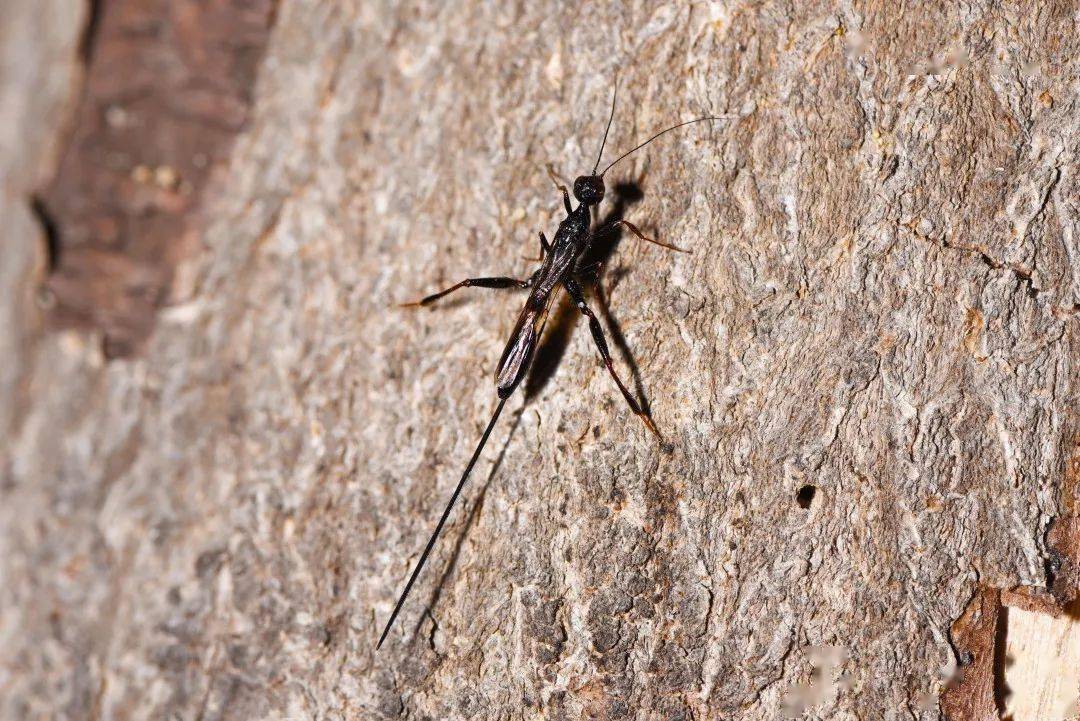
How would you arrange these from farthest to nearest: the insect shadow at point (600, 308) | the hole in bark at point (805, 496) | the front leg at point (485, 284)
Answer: the front leg at point (485, 284), the insect shadow at point (600, 308), the hole in bark at point (805, 496)

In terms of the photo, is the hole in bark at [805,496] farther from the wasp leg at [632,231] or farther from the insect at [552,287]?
the wasp leg at [632,231]

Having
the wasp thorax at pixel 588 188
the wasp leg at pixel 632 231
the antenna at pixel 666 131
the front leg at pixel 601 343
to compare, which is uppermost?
the antenna at pixel 666 131

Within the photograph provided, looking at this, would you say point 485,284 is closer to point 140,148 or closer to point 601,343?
point 601,343

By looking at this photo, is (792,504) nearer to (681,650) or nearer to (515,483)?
(681,650)

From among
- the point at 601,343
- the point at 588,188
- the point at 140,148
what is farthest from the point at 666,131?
the point at 140,148

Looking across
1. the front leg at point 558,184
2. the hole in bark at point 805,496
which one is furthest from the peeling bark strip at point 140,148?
the hole in bark at point 805,496

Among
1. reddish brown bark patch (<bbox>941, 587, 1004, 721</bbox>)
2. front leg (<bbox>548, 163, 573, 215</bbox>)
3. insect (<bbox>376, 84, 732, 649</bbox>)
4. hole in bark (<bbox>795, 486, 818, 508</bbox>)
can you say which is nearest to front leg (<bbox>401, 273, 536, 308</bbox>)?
insect (<bbox>376, 84, 732, 649</bbox>)
